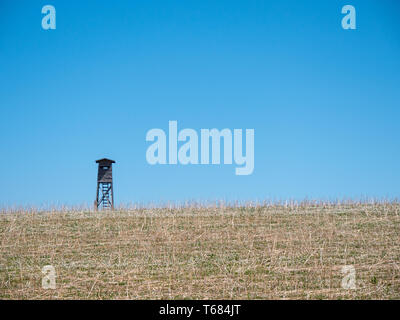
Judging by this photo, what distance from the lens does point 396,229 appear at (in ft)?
62.3

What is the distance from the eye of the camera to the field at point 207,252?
12.7 meters

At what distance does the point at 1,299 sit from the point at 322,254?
10.4 meters

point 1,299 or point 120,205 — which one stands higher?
point 120,205

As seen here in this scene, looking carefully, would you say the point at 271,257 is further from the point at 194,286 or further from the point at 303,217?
the point at 303,217

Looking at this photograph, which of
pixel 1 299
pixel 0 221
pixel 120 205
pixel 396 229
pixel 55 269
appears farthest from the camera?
pixel 120 205

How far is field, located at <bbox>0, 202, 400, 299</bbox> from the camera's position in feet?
41.7

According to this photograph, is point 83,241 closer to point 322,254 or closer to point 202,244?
point 202,244

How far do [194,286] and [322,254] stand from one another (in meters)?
5.31

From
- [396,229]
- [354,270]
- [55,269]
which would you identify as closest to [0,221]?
[55,269]

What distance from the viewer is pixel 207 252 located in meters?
16.5

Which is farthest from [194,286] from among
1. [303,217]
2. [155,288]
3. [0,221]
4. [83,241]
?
[0,221]

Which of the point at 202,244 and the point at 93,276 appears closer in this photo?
→ the point at 93,276
